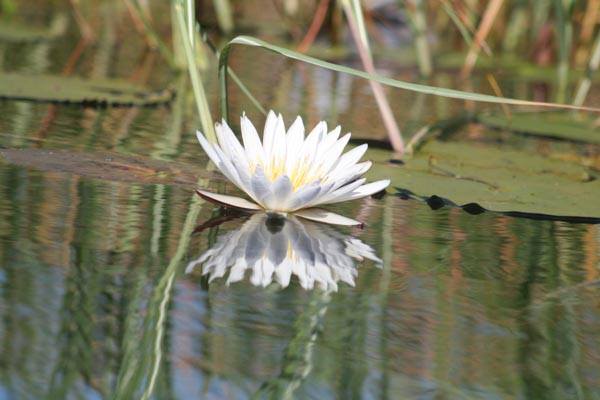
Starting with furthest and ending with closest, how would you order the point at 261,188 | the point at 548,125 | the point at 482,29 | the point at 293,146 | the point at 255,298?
the point at 482,29
the point at 548,125
the point at 293,146
the point at 261,188
the point at 255,298

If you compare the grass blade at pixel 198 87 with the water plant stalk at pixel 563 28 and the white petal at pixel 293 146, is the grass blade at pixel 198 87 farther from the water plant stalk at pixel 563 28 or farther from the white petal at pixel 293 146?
the water plant stalk at pixel 563 28

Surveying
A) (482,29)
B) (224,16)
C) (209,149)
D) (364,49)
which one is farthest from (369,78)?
(224,16)

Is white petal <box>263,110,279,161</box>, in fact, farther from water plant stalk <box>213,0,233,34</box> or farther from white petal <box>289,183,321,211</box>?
water plant stalk <box>213,0,233,34</box>

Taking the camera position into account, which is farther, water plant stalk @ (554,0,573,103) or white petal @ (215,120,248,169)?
water plant stalk @ (554,0,573,103)

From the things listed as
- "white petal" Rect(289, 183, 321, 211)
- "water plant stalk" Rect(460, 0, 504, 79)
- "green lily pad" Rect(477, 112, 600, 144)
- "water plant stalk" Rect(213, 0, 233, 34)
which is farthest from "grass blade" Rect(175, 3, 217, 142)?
"water plant stalk" Rect(213, 0, 233, 34)

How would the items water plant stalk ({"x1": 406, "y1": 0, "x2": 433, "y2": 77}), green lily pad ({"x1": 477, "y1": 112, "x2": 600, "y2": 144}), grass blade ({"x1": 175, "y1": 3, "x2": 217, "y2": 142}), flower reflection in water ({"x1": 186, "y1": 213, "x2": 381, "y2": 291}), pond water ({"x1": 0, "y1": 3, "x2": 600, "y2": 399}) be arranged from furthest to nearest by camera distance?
1. water plant stalk ({"x1": 406, "y1": 0, "x2": 433, "y2": 77})
2. green lily pad ({"x1": 477, "y1": 112, "x2": 600, "y2": 144})
3. grass blade ({"x1": 175, "y1": 3, "x2": 217, "y2": 142})
4. flower reflection in water ({"x1": 186, "y1": 213, "x2": 381, "y2": 291})
5. pond water ({"x1": 0, "y1": 3, "x2": 600, "y2": 399})

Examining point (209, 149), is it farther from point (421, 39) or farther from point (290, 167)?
point (421, 39)

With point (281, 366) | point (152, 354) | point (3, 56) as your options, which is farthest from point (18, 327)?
point (3, 56)
